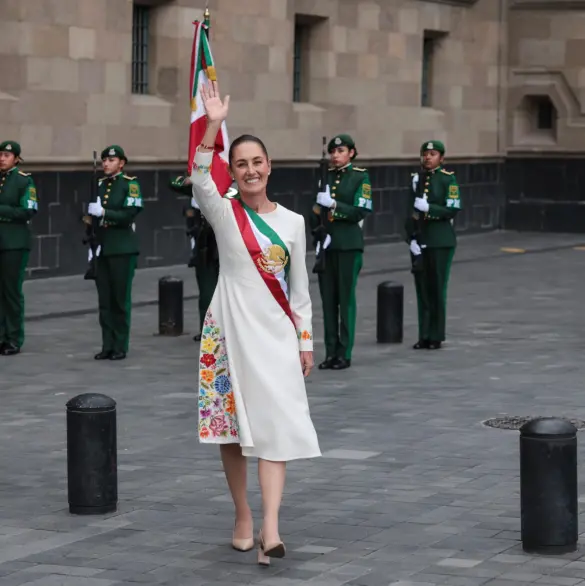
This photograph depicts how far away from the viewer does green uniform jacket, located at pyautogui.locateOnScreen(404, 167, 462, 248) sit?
49.1ft

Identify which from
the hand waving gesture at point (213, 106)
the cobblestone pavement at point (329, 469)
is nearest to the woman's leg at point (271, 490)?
the cobblestone pavement at point (329, 469)

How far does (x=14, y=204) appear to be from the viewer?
1462cm

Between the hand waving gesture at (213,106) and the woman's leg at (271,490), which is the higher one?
the hand waving gesture at (213,106)

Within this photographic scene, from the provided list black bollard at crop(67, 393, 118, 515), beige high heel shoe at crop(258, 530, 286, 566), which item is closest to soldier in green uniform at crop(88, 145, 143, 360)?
black bollard at crop(67, 393, 118, 515)

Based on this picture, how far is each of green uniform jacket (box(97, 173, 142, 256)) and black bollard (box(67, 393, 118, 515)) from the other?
6.17m

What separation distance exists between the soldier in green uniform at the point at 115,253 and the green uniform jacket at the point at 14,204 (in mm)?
619

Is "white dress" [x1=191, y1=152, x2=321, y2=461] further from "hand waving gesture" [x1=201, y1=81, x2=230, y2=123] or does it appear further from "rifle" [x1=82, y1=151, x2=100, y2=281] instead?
"rifle" [x1=82, y1=151, x2=100, y2=281]

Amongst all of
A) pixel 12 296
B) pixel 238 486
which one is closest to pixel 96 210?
pixel 12 296

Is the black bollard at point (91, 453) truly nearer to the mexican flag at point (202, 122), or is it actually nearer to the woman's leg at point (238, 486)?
the woman's leg at point (238, 486)

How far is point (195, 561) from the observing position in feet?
23.8

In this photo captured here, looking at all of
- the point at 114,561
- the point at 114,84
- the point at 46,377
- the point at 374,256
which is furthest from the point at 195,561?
the point at 374,256

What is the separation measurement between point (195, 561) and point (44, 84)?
1490 centimetres

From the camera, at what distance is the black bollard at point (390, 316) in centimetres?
1552

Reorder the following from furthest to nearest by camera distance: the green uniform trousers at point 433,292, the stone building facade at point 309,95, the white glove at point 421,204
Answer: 1. the stone building facade at point 309,95
2. the green uniform trousers at point 433,292
3. the white glove at point 421,204
